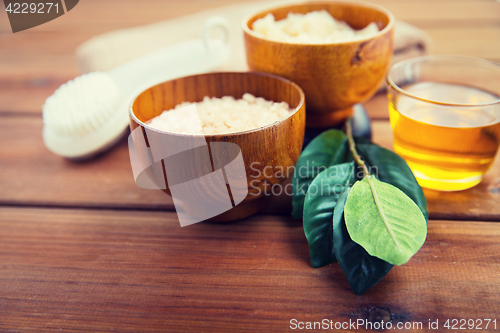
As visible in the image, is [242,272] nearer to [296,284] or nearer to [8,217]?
[296,284]

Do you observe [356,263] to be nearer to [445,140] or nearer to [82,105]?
[445,140]

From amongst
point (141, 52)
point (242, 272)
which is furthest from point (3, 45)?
point (242, 272)

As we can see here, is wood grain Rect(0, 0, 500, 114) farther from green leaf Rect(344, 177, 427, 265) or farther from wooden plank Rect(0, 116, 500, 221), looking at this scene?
green leaf Rect(344, 177, 427, 265)

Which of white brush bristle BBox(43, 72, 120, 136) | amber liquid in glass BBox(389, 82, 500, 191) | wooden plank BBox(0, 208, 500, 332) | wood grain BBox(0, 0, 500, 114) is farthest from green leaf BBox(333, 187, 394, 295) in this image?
wood grain BBox(0, 0, 500, 114)

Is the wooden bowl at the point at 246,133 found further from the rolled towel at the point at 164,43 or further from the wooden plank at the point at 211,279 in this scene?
the rolled towel at the point at 164,43

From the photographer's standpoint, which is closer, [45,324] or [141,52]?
[45,324]
